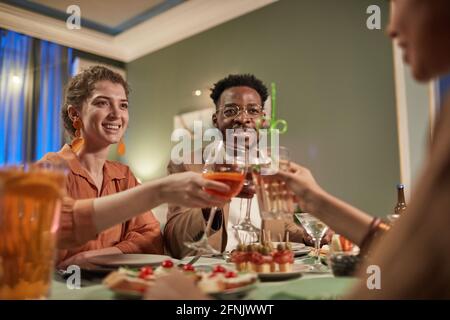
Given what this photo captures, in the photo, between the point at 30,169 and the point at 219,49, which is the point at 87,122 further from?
the point at 219,49

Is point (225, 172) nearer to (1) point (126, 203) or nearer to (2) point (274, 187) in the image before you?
(2) point (274, 187)

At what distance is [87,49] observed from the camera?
440 cm

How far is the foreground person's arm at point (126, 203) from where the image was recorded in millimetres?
783

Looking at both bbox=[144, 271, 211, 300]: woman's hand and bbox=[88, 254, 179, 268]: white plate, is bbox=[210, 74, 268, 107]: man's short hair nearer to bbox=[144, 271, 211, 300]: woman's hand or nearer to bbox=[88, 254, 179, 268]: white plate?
bbox=[88, 254, 179, 268]: white plate

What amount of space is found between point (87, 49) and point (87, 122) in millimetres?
3474

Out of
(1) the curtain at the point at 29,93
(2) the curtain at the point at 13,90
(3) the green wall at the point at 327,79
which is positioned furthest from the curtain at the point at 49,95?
(3) the green wall at the point at 327,79

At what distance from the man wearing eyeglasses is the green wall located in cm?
76

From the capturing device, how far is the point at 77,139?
1.33 m

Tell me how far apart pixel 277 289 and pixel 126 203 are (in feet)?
1.14

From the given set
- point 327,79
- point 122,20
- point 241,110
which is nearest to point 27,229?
point 241,110

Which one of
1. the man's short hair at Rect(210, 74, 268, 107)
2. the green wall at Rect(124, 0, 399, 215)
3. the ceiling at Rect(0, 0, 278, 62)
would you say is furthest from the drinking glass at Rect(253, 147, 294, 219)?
the ceiling at Rect(0, 0, 278, 62)

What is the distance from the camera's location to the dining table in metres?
0.63
